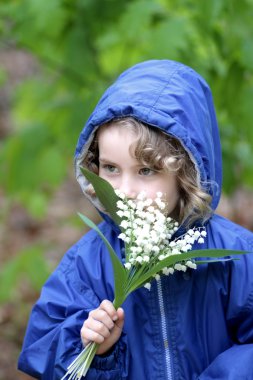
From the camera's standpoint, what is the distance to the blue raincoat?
2148 millimetres

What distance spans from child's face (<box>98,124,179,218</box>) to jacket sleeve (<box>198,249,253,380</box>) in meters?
0.33

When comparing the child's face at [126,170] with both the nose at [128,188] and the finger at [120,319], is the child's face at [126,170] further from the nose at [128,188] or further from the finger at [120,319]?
the finger at [120,319]

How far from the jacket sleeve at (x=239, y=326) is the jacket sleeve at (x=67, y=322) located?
0.99 feet

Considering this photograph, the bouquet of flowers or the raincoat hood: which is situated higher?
the raincoat hood

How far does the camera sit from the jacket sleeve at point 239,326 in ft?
7.01

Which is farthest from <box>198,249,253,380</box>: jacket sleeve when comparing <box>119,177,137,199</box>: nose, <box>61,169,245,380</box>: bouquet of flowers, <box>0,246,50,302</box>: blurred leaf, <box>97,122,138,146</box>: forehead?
<box>0,246,50,302</box>: blurred leaf

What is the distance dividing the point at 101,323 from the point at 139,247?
27 cm

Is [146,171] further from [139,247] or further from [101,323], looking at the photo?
[101,323]

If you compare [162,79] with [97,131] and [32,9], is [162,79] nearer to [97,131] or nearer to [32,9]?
[97,131]

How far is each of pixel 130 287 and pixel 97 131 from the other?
52cm

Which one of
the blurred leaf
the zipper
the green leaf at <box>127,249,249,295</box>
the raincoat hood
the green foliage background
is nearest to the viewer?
the green leaf at <box>127,249,249,295</box>

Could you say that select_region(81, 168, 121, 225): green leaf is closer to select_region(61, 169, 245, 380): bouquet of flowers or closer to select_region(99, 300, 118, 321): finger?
select_region(61, 169, 245, 380): bouquet of flowers

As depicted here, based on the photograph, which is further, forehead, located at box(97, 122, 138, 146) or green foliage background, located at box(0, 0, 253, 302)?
green foliage background, located at box(0, 0, 253, 302)

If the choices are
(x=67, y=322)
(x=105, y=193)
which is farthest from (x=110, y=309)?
(x=105, y=193)
